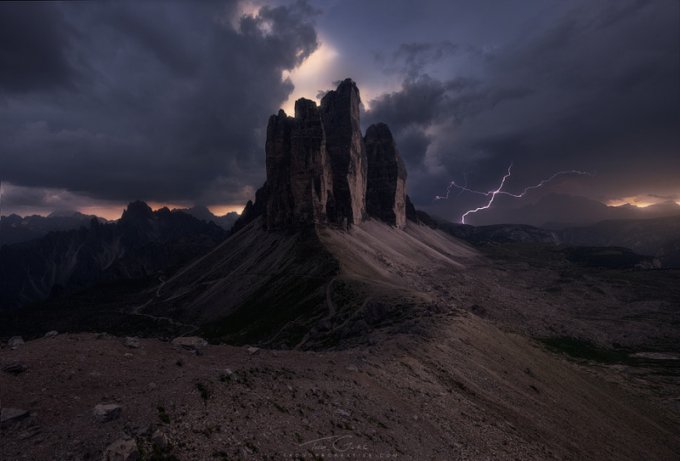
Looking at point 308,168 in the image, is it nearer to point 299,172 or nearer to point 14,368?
point 299,172

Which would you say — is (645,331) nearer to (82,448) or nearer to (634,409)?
(634,409)

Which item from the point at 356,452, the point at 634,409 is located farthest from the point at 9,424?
the point at 634,409

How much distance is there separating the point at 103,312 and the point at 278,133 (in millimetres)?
102874

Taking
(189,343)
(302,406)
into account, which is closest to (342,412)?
(302,406)

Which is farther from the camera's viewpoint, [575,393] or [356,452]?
[575,393]

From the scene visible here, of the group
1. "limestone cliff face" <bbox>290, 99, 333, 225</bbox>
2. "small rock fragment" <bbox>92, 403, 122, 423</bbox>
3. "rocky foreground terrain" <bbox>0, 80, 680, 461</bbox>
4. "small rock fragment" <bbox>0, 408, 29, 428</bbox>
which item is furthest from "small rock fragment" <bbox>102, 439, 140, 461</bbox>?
"limestone cliff face" <bbox>290, 99, 333, 225</bbox>

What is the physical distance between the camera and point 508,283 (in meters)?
153

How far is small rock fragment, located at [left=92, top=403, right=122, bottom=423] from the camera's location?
15030mm

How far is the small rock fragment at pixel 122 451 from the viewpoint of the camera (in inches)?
493

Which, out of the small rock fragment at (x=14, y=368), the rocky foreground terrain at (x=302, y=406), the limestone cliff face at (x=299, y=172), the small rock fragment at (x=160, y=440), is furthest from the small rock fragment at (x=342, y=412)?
the limestone cliff face at (x=299, y=172)

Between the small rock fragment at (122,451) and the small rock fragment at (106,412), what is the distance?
2219 mm

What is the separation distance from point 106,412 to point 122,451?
10.4 feet

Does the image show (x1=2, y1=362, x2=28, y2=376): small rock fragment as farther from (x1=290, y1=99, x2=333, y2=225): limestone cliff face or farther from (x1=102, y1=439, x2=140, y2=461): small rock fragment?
(x1=290, y1=99, x2=333, y2=225): limestone cliff face

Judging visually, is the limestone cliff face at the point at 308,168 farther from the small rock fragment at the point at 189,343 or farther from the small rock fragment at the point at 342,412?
the small rock fragment at the point at 342,412
